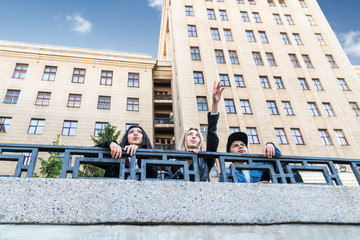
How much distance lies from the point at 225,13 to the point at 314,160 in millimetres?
23947

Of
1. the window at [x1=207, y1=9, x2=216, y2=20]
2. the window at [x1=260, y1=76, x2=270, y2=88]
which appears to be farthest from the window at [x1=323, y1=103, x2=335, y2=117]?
the window at [x1=207, y1=9, x2=216, y2=20]

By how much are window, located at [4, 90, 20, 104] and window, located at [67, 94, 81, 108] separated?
3.96 meters

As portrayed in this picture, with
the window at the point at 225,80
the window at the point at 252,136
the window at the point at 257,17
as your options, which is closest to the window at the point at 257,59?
the window at the point at 225,80

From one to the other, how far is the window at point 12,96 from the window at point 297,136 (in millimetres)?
22298

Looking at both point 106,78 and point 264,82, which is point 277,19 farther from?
point 106,78

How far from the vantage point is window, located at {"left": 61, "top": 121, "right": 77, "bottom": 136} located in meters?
17.7

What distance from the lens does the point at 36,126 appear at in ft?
57.4

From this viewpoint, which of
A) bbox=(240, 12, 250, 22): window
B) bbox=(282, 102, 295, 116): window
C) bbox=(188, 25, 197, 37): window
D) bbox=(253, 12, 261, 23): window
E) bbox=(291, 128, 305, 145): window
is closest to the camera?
bbox=(291, 128, 305, 145): window

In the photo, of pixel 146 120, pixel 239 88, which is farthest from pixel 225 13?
pixel 146 120

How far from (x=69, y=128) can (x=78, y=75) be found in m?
5.40

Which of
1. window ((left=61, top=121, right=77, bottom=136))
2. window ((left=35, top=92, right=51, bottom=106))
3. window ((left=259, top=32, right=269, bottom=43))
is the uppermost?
window ((left=259, top=32, right=269, bottom=43))

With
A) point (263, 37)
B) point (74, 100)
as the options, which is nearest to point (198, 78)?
point (263, 37)

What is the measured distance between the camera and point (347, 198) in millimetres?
3004

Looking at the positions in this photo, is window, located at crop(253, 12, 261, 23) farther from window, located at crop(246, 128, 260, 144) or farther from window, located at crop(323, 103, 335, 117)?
window, located at crop(246, 128, 260, 144)
